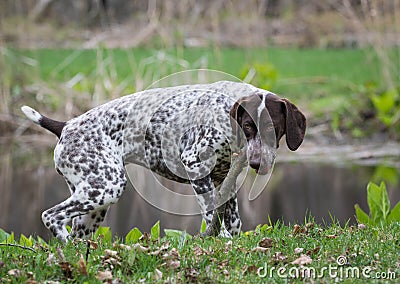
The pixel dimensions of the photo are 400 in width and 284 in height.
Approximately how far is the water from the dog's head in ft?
7.43

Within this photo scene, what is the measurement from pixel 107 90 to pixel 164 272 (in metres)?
9.16

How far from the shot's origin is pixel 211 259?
14.6ft

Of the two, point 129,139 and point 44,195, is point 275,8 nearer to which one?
point 44,195

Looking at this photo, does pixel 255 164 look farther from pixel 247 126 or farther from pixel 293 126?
pixel 293 126

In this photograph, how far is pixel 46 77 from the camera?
1598 centimetres

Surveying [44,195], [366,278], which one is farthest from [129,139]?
[44,195]

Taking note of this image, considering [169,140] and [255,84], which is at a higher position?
[169,140]

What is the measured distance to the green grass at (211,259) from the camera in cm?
414

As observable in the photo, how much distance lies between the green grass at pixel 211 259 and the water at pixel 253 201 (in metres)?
2.43

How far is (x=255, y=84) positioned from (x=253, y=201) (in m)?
3.65

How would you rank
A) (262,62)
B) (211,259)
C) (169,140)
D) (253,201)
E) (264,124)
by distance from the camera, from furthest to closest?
A: (262,62)
(253,201)
(169,140)
(264,124)
(211,259)

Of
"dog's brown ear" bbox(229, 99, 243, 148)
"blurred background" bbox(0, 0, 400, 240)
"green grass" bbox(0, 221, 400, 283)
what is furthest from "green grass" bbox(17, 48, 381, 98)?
"green grass" bbox(0, 221, 400, 283)

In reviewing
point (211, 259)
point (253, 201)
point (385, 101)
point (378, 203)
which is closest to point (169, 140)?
point (211, 259)

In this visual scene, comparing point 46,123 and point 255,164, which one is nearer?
point 255,164
